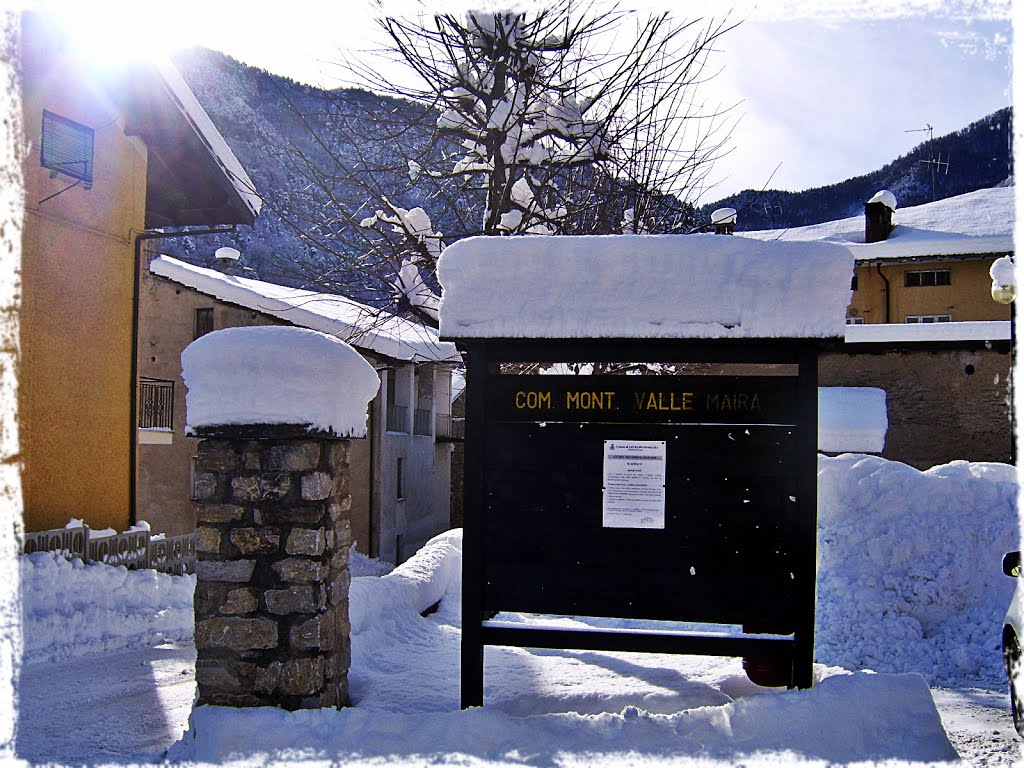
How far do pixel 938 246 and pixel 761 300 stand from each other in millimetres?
24623

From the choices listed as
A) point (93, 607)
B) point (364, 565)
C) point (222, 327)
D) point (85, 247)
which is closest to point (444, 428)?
point (364, 565)

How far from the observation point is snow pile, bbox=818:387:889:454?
1826 centimetres

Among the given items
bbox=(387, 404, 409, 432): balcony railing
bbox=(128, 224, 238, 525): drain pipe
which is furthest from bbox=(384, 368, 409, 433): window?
bbox=(128, 224, 238, 525): drain pipe

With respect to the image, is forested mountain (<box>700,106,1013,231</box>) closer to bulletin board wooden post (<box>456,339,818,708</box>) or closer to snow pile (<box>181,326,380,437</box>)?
bulletin board wooden post (<box>456,339,818,708</box>)

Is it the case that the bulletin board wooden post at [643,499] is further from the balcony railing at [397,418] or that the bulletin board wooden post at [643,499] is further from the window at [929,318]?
the window at [929,318]

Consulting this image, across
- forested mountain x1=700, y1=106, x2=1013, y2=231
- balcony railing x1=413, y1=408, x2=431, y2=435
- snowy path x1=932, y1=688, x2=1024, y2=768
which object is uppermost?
forested mountain x1=700, y1=106, x2=1013, y2=231

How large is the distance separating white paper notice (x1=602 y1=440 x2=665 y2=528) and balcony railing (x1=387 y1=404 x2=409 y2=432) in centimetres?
1838

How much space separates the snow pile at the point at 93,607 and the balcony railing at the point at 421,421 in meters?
14.8

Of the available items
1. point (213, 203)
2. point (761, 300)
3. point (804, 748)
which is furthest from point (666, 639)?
point (213, 203)

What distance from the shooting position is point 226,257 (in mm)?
22328

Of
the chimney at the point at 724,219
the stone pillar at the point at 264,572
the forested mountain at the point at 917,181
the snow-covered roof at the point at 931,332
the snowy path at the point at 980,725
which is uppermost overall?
the forested mountain at the point at 917,181

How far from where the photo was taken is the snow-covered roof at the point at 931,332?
17.9 m

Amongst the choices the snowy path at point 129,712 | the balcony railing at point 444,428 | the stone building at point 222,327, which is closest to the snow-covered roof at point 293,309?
the stone building at point 222,327

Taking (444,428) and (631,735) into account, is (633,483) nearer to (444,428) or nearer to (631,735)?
(631,735)
